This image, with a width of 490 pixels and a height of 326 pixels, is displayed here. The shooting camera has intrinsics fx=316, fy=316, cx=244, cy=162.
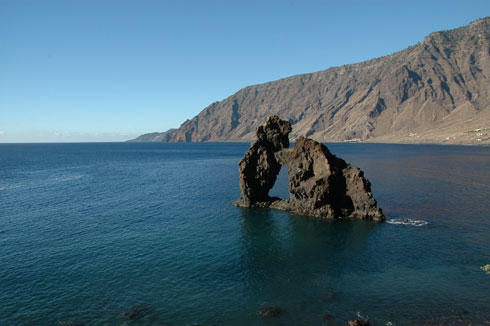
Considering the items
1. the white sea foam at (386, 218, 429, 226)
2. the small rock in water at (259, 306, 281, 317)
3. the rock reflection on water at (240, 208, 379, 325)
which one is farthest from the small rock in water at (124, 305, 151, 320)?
the white sea foam at (386, 218, 429, 226)

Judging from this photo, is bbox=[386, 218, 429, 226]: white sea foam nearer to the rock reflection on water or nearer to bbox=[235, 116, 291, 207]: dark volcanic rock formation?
the rock reflection on water

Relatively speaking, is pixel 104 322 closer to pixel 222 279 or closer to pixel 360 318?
pixel 222 279

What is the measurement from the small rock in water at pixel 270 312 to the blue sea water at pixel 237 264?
559mm

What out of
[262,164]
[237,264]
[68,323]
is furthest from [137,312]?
[262,164]

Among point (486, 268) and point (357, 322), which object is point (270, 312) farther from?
point (486, 268)

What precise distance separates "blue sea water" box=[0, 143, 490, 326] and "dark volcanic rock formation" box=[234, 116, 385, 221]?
320 cm

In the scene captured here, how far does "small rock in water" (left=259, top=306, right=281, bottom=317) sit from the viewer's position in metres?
27.1

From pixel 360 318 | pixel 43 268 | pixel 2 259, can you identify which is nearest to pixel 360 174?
pixel 360 318

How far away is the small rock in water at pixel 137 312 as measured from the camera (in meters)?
26.8

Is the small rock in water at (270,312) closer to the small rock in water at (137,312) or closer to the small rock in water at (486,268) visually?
the small rock in water at (137,312)

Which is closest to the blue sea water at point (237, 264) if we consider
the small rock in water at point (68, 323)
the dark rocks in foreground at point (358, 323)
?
the small rock in water at point (68, 323)

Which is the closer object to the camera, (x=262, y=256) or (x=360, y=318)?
(x=360, y=318)

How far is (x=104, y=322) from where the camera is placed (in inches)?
1033

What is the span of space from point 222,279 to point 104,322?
11.9 meters
